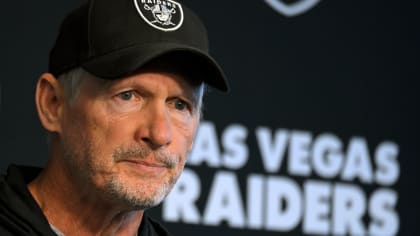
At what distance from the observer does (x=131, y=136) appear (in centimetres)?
110

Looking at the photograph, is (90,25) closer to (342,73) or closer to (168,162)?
(168,162)

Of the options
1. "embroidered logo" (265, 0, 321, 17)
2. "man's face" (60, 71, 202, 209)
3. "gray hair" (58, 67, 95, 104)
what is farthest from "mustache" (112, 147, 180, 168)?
"embroidered logo" (265, 0, 321, 17)

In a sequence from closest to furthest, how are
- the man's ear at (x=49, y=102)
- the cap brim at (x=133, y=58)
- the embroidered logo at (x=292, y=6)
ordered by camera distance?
the cap brim at (x=133, y=58)
the man's ear at (x=49, y=102)
the embroidered logo at (x=292, y=6)

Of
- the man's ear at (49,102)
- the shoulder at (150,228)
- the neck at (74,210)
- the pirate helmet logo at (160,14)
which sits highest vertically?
the pirate helmet logo at (160,14)

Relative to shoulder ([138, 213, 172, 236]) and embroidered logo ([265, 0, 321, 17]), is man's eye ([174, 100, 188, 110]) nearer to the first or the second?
shoulder ([138, 213, 172, 236])

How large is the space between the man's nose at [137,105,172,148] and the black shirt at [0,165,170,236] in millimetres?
165

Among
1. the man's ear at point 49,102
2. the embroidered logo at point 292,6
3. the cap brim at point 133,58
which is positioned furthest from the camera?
the embroidered logo at point 292,6

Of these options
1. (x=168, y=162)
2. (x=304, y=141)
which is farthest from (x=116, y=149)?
(x=304, y=141)

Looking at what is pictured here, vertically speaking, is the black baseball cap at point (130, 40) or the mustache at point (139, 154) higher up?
the black baseball cap at point (130, 40)

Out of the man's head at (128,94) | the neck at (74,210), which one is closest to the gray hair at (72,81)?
the man's head at (128,94)

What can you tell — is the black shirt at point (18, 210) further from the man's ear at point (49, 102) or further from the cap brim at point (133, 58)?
the cap brim at point (133, 58)

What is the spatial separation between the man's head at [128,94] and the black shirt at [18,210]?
0.20 feet

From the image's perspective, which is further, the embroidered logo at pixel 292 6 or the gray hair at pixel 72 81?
the embroidered logo at pixel 292 6

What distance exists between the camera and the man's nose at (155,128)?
3.58 feet
